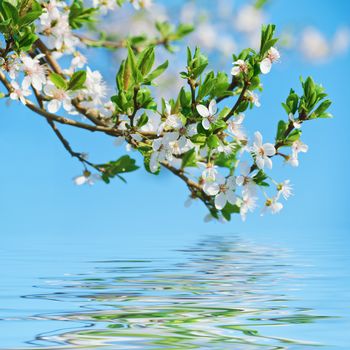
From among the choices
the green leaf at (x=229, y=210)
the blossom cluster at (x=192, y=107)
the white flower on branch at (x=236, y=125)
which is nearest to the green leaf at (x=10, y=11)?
the blossom cluster at (x=192, y=107)

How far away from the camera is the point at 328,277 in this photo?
3.27 metres

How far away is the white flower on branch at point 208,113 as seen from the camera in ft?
8.40

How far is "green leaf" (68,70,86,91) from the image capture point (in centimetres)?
284

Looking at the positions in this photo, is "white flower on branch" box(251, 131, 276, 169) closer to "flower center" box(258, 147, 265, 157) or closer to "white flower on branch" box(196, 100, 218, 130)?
"flower center" box(258, 147, 265, 157)

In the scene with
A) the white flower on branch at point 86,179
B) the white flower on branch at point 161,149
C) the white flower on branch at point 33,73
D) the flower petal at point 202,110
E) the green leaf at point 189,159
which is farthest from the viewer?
the white flower on branch at point 86,179

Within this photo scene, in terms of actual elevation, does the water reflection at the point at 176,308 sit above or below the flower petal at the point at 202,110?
below

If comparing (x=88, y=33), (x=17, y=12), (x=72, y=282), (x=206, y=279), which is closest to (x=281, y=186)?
(x=206, y=279)

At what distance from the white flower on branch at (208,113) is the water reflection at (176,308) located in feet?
1.79

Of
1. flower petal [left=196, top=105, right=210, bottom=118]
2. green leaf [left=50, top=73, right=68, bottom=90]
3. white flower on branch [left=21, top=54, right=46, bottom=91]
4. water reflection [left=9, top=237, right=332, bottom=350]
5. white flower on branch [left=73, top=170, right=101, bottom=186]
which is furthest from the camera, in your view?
white flower on branch [left=73, top=170, right=101, bottom=186]

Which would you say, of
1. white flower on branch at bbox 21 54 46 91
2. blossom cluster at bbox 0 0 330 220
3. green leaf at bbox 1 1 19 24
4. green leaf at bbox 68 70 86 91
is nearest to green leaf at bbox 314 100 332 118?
blossom cluster at bbox 0 0 330 220

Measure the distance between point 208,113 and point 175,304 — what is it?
2.10ft

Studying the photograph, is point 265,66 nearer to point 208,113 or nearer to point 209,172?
point 208,113

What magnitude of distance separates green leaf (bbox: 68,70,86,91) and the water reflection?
0.71 meters

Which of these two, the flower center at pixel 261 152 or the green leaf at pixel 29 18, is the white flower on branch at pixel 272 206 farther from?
the green leaf at pixel 29 18
